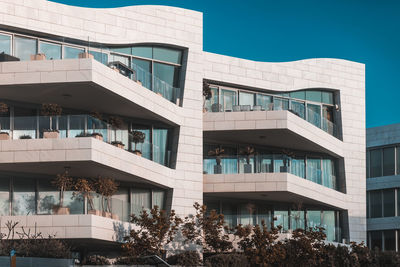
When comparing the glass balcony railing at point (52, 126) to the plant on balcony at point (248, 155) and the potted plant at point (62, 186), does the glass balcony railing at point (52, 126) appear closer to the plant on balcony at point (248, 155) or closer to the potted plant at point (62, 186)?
the potted plant at point (62, 186)

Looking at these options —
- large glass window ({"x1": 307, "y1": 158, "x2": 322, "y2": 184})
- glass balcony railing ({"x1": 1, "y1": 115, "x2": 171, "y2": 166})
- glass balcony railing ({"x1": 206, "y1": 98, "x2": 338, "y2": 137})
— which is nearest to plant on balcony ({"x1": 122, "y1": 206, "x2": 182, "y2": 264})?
glass balcony railing ({"x1": 1, "y1": 115, "x2": 171, "y2": 166})

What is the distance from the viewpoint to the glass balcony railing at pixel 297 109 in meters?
48.3

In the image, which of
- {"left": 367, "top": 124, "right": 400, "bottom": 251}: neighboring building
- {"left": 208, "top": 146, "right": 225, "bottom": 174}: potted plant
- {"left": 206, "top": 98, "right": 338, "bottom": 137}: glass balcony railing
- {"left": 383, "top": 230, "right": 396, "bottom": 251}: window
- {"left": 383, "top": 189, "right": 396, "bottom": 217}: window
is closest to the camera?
{"left": 208, "top": 146, "right": 225, "bottom": 174}: potted plant

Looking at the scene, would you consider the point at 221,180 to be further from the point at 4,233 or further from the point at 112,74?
the point at 4,233

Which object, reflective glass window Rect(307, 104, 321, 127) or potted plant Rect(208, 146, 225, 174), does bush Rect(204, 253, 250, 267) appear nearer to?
potted plant Rect(208, 146, 225, 174)

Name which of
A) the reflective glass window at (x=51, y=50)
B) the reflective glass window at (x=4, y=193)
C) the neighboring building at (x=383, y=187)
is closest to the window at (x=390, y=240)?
the neighboring building at (x=383, y=187)

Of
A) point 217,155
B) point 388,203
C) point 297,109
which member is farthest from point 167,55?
point 388,203

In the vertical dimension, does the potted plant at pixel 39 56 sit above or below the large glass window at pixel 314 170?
above

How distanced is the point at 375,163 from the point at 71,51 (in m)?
31.4

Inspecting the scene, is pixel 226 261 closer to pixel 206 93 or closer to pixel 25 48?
pixel 206 93

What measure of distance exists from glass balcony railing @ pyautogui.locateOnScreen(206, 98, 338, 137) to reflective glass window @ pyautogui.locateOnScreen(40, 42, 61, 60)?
1066 cm

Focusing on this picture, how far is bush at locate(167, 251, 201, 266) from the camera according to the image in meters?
42.6

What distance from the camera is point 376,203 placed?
63875 mm

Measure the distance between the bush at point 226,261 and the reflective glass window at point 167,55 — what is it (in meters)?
11.6
